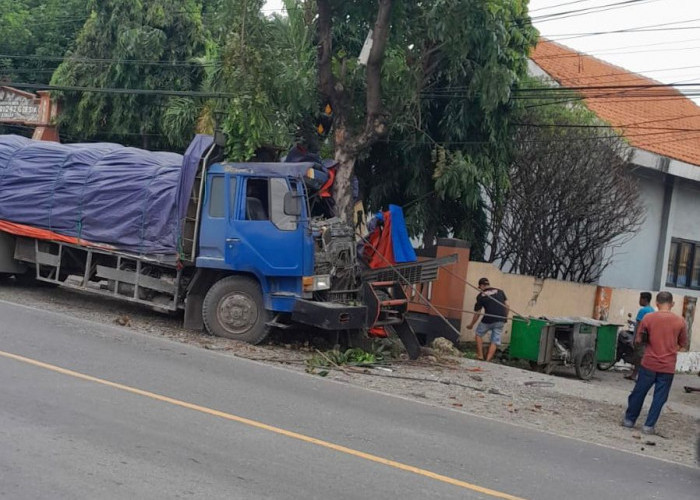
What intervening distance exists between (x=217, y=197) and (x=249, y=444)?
22.0ft

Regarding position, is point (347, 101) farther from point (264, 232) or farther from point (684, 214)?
point (684, 214)

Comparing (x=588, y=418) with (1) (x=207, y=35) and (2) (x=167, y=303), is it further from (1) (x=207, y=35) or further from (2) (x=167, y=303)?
(1) (x=207, y=35)

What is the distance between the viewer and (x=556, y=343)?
15656 mm

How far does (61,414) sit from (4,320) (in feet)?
18.4

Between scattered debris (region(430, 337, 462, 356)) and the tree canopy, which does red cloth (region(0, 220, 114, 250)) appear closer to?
scattered debris (region(430, 337, 462, 356))

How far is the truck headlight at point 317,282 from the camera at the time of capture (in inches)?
501

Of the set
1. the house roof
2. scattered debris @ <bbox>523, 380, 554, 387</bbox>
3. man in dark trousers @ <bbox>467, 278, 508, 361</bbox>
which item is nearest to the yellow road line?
scattered debris @ <bbox>523, 380, 554, 387</bbox>

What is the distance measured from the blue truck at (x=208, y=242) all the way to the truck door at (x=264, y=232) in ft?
0.06

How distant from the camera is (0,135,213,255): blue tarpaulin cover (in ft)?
45.6

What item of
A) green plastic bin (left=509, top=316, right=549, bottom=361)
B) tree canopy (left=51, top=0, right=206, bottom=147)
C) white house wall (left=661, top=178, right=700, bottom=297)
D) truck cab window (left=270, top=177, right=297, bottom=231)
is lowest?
green plastic bin (left=509, top=316, right=549, bottom=361)

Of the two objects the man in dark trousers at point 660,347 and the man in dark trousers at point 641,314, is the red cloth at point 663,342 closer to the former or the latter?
the man in dark trousers at point 660,347

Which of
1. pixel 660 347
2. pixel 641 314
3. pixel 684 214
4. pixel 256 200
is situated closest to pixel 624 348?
pixel 641 314

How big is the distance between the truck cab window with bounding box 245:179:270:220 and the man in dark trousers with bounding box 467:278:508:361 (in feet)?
15.6

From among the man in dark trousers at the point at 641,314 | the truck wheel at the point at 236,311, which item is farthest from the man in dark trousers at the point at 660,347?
the man in dark trousers at the point at 641,314
